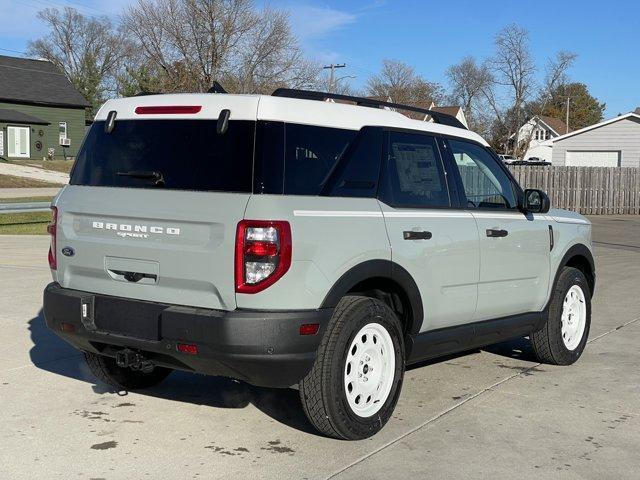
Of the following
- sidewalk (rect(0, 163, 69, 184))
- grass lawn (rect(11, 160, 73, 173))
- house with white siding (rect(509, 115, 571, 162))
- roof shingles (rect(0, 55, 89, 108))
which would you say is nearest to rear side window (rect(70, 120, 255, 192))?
sidewalk (rect(0, 163, 69, 184))

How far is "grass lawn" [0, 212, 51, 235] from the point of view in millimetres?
17094

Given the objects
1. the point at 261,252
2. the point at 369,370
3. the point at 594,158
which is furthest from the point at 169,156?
the point at 594,158

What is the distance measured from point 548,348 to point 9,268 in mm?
7827

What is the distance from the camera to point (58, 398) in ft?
18.4

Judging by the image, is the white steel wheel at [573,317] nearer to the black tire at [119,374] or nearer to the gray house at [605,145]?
the black tire at [119,374]

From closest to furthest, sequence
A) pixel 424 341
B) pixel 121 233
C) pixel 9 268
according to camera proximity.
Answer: pixel 121 233 < pixel 424 341 < pixel 9 268

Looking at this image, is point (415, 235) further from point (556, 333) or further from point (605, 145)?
point (605, 145)

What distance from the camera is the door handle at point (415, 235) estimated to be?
5.00m

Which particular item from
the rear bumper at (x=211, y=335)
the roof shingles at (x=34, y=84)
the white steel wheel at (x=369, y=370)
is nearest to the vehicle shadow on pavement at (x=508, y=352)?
the white steel wheel at (x=369, y=370)

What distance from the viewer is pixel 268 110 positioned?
446 centimetres

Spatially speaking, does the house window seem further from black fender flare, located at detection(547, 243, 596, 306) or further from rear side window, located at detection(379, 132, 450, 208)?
rear side window, located at detection(379, 132, 450, 208)

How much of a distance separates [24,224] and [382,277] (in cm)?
1604

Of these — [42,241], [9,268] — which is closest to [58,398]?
[9,268]

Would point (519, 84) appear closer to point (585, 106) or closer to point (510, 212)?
point (585, 106)
